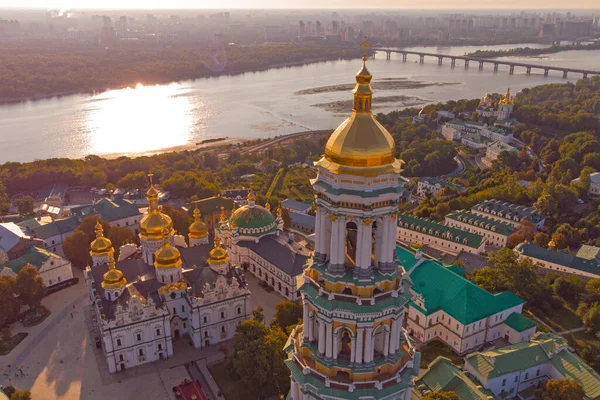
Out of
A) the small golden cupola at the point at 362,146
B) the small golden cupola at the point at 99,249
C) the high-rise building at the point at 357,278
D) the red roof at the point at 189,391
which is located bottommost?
the red roof at the point at 189,391

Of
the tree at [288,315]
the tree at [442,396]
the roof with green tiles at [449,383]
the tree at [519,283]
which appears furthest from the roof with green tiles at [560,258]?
the tree at [442,396]

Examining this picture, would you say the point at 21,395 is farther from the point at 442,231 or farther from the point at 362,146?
the point at 442,231

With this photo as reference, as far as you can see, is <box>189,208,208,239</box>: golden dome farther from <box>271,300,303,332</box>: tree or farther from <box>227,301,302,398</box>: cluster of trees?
<box>227,301,302,398</box>: cluster of trees

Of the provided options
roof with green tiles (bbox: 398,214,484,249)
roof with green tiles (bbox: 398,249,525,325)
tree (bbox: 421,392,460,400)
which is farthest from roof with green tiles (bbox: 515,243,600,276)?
tree (bbox: 421,392,460,400)

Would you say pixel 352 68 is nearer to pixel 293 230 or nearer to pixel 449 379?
pixel 293 230

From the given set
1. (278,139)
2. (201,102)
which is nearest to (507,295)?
(278,139)

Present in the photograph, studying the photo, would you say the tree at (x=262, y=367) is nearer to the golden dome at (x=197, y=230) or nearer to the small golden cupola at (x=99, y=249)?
the golden dome at (x=197, y=230)

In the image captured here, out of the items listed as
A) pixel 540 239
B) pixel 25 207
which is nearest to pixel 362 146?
pixel 540 239
